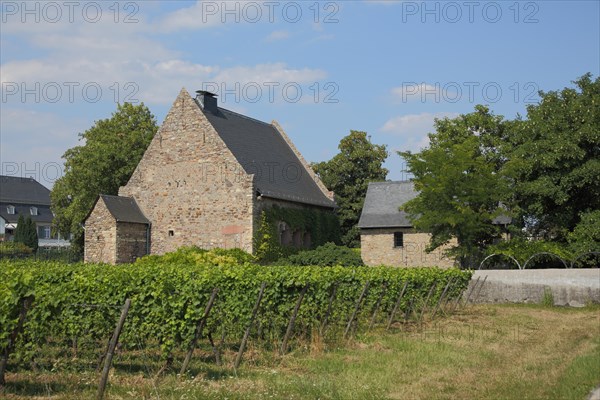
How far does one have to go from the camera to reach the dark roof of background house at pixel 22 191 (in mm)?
87500

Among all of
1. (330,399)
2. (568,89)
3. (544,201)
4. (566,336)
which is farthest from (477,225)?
(330,399)

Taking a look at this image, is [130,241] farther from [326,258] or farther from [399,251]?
[399,251]

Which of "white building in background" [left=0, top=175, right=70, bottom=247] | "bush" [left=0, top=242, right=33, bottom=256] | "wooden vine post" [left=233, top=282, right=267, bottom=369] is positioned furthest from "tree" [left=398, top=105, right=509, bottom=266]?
"white building in background" [left=0, top=175, right=70, bottom=247]

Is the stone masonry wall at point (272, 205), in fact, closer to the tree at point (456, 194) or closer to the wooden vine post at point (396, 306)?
the tree at point (456, 194)

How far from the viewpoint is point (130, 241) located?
118ft

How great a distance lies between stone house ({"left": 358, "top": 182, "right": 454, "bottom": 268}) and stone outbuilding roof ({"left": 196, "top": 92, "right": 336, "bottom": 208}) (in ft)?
9.14

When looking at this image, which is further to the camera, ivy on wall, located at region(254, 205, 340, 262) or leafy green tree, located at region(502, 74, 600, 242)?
ivy on wall, located at region(254, 205, 340, 262)

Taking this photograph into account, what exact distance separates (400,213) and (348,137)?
11900 mm

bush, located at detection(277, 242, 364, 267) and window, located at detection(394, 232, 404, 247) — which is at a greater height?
window, located at detection(394, 232, 404, 247)

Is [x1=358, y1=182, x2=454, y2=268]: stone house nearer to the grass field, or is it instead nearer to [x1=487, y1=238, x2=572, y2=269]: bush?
[x1=487, y1=238, x2=572, y2=269]: bush

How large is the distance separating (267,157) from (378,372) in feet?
Result: 95.1

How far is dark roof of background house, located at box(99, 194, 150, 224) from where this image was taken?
3544cm

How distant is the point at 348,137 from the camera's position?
172ft

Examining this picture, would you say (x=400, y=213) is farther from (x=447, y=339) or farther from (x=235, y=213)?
(x=447, y=339)
